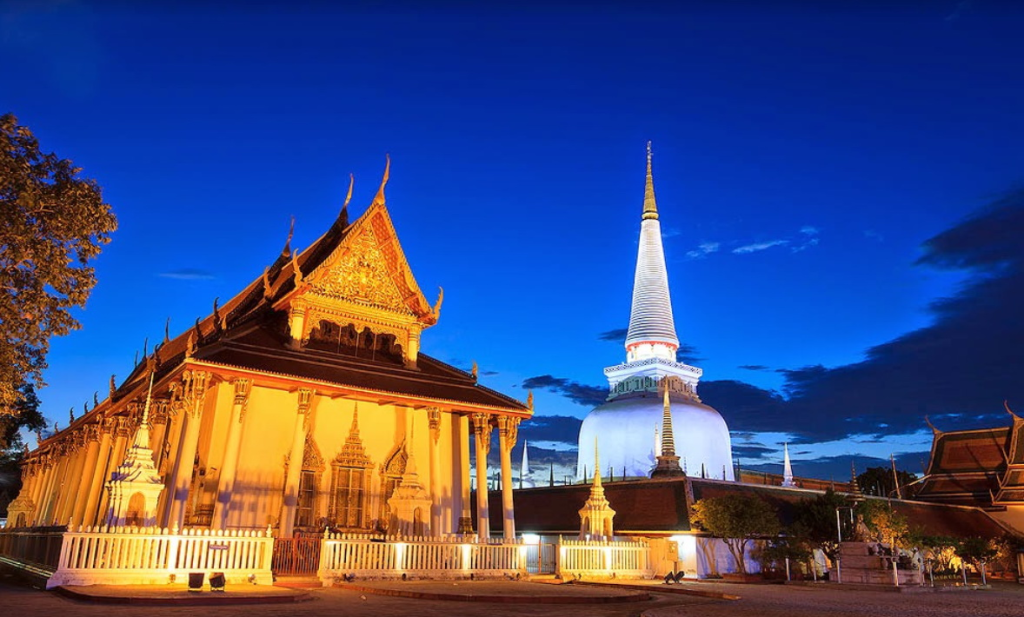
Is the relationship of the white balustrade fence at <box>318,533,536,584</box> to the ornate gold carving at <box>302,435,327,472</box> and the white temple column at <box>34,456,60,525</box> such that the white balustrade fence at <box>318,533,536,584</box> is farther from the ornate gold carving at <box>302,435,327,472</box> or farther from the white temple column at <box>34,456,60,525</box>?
the white temple column at <box>34,456,60,525</box>

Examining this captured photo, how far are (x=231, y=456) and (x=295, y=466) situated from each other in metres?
1.49

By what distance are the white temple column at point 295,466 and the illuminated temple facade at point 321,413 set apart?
1.5 inches

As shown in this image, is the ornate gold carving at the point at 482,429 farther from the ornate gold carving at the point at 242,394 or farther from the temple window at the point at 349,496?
the ornate gold carving at the point at 242,394

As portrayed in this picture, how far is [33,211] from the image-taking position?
12.7 m

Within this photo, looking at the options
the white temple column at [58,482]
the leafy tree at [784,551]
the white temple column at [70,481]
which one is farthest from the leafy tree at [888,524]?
the white temple column at [58,482]

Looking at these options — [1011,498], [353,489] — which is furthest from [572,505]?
Result: [1011,498]

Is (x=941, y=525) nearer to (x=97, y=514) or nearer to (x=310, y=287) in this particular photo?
(x=310, y=287)

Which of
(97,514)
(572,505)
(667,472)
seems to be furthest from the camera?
(667,472)

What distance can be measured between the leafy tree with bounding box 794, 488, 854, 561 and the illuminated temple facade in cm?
1207

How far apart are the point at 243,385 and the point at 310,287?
4043 millimetres

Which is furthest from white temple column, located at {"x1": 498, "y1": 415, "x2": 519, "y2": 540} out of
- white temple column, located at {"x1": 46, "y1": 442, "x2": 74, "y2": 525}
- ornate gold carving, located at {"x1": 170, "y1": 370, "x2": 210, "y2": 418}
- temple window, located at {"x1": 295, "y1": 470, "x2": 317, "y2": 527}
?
white temple column, located at {"x1": 46, "y1": 442, "x2": 74, "y2": 525}

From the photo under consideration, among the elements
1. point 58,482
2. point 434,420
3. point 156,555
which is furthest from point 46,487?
point 156,555

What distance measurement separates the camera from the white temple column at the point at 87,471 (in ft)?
84.3

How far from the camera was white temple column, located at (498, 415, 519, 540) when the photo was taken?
2208 cm
